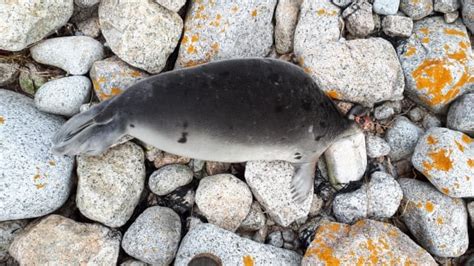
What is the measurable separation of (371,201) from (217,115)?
4.57ft

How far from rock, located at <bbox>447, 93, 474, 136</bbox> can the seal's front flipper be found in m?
1.26

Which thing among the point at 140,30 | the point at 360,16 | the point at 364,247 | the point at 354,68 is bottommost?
the point at 364,247

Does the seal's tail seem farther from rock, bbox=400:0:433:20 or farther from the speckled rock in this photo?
rock, bbox=400:0:433:20

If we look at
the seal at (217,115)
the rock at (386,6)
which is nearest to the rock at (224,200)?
the seal at (217,115)

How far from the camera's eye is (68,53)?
3.33m

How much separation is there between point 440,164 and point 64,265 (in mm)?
2837

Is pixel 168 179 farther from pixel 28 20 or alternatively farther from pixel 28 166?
pixel 28 20

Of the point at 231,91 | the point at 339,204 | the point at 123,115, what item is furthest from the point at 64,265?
the point at 339,204

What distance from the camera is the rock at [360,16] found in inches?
133

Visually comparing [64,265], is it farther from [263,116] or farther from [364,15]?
[364,15]

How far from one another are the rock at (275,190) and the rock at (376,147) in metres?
0.60

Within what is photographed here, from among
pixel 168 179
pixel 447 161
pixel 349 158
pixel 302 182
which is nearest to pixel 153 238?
pixel 168 179

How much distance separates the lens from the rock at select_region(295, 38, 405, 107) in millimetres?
3307

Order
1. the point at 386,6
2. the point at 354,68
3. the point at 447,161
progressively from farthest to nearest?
the point at 386,6 → the point at 354,68 → the point at 447,161
